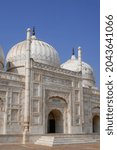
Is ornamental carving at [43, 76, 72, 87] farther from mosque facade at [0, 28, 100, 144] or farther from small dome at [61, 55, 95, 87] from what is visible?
small dome at [61, 55, 95, 87]

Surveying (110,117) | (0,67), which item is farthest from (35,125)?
(110,117)

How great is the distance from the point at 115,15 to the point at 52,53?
18229mm

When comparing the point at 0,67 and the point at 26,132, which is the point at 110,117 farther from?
the point at 0,67

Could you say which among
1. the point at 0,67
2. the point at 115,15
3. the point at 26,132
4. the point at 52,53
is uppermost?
the point at 52,53

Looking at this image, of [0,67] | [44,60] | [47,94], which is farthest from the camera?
[44,60]

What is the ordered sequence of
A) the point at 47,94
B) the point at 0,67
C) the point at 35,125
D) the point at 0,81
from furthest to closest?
the point at 0,67 < the point at 47,94 < the point at 35,125 < the point at 0,81

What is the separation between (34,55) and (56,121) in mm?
6101

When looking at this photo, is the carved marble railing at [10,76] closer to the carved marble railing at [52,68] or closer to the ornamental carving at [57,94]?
the carved marble railing at [52,68]

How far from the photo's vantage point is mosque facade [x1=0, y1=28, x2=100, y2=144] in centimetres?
1564

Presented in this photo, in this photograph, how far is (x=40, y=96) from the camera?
17.1m

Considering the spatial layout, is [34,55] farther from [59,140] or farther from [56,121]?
[59,140]

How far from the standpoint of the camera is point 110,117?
10.2 ft

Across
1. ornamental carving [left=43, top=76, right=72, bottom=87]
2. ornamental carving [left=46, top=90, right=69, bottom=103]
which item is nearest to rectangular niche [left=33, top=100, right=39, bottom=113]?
ornamental carving [left=46, top=90, right=69, bottom=103]

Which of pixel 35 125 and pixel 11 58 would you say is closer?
pixel 35 125
